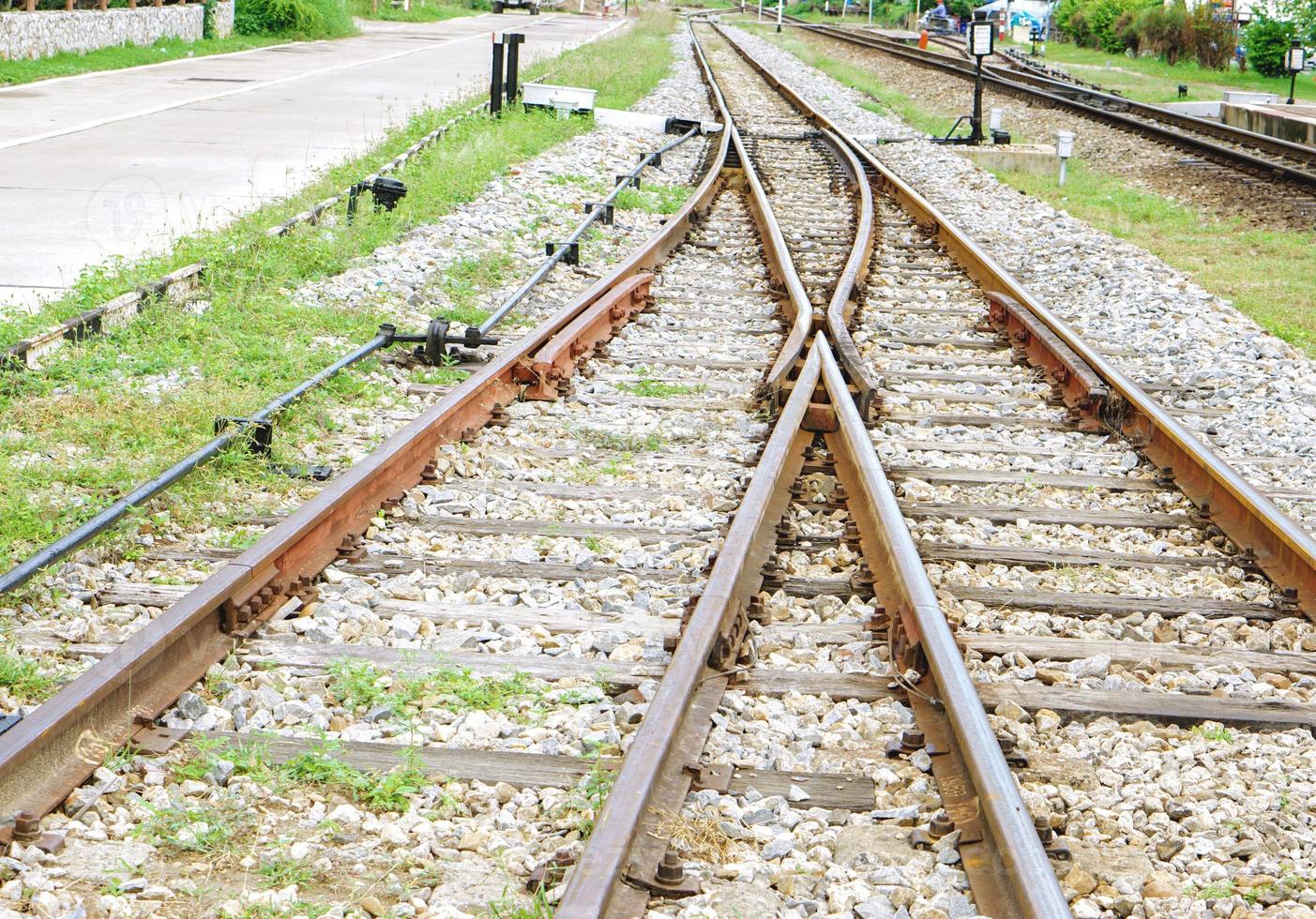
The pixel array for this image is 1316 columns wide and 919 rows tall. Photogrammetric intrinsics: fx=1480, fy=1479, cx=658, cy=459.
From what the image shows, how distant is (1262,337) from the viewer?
8.89m

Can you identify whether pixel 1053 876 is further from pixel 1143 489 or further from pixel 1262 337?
pixel 1262 337

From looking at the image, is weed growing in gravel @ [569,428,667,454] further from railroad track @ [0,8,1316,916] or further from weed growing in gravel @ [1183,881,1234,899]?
weed growing in gravel @ [1183,881,1234,899]

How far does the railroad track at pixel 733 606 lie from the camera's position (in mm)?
3340

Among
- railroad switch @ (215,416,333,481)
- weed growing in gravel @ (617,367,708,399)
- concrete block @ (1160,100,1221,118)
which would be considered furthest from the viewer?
concrete block @ (1160,100,1221,118)

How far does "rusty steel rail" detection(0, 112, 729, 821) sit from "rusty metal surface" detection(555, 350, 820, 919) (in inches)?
49.3

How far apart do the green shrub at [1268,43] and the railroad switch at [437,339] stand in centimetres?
3564

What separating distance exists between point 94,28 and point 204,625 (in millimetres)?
26122

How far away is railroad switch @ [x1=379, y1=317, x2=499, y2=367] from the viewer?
7527 mm

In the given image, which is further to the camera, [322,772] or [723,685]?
[723,685]

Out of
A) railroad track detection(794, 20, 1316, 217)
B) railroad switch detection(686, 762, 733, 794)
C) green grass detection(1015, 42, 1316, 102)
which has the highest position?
green grass detection(1015, 42, 1316, 102)

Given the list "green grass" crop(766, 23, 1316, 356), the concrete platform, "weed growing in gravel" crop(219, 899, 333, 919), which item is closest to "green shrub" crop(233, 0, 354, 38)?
the concrete platform

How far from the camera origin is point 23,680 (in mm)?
3904

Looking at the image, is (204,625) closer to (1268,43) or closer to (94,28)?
(94,28)

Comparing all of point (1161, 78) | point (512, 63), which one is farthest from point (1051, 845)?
point (1161, 78)
